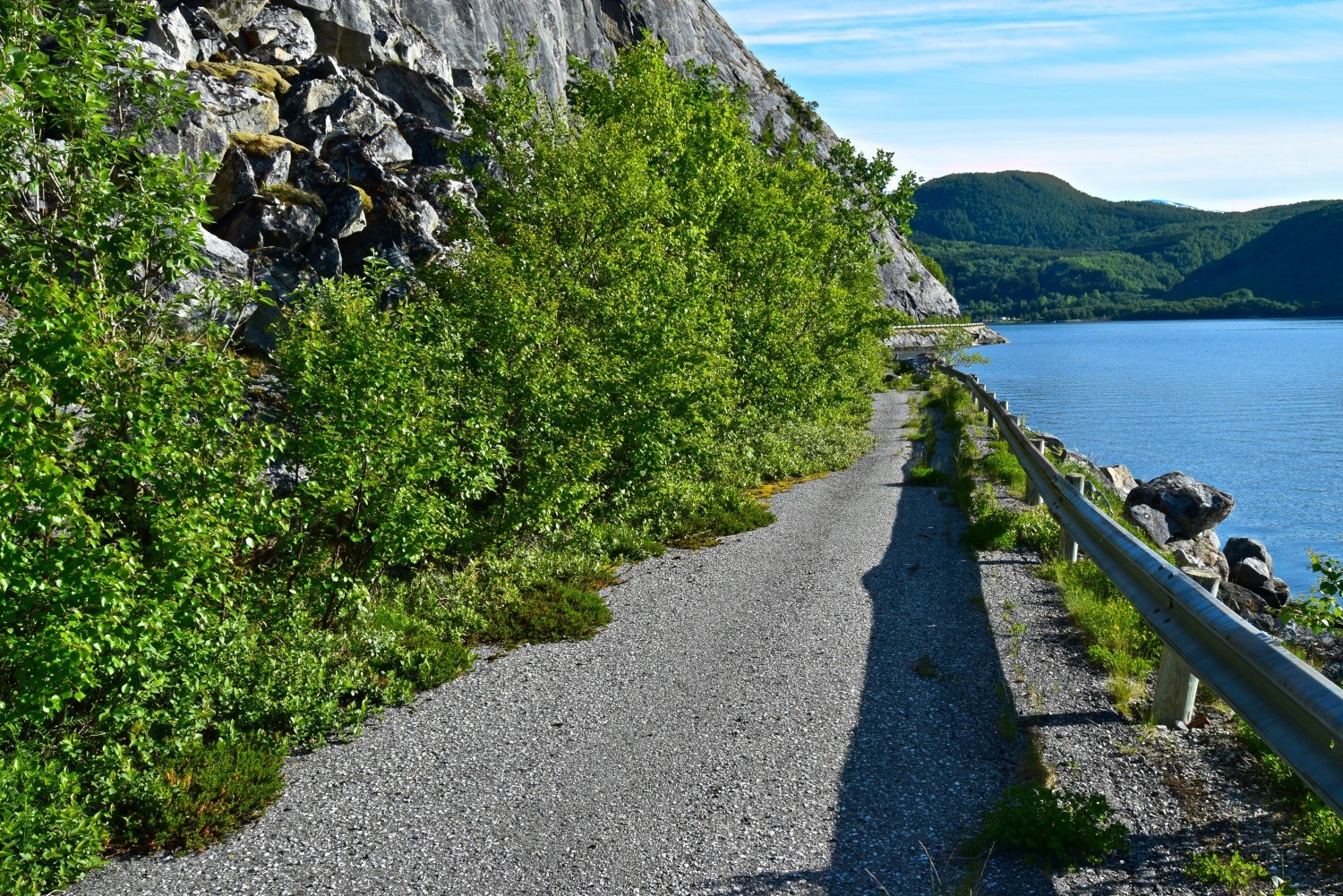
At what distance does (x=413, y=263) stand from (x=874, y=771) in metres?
18.8

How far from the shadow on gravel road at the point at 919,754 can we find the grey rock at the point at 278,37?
2604 cm

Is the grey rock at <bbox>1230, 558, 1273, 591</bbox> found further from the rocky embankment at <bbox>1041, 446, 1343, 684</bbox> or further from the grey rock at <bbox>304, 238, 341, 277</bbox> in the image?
the grey rock at <bbox>304, 238, 341, 277</bbox>

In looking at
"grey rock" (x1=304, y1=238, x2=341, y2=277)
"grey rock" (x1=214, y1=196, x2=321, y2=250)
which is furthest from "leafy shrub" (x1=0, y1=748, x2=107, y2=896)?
"grey rock" (x1=214, y1=196, x2=321, y2=250)

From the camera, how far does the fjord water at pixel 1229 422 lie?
25000 mm

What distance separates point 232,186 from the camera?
69.7ft

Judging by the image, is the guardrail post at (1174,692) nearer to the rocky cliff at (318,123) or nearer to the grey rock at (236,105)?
the rocky cliff at (318,123)

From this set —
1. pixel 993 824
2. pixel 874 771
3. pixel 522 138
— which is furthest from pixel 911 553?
pixel 522 138

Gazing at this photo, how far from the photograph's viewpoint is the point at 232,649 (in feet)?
22.6

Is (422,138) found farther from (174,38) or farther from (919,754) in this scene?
(919,754)

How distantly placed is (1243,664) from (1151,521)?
47.0 feet

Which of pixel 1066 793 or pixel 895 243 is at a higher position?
pixel 895 243

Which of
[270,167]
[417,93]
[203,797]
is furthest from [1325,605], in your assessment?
[417,93]

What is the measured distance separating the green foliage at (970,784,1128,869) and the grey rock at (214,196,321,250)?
20557 millimetres

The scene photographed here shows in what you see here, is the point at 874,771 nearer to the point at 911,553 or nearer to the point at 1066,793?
the point at 1066,793
